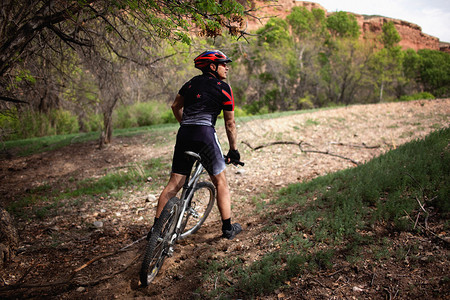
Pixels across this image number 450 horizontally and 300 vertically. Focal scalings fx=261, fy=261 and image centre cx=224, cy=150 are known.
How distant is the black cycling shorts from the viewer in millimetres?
3076

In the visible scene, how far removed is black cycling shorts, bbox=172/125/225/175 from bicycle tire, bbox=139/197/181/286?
0.43 metres

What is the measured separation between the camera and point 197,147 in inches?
122

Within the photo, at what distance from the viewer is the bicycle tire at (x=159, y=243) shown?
271 cm

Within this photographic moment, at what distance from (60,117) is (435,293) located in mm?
18565

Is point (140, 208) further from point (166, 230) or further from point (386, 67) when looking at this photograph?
point (386, 67)

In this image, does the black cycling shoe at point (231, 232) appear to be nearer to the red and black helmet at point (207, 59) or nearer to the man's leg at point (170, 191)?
the man's leg at point (170, 191)

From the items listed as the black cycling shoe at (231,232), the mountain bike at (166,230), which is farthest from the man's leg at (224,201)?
the mountain bike at (166,230)

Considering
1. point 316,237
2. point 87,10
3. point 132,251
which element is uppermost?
point 87,10

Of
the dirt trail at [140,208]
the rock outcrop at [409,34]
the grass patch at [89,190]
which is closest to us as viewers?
the dirt trail at [140,208]

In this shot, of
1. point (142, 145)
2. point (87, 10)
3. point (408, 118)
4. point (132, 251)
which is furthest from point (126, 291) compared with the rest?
point (408, 118)

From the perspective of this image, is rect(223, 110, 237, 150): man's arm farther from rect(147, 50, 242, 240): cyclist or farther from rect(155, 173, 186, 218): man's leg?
rect(155, 173, 186, 218): man's leg

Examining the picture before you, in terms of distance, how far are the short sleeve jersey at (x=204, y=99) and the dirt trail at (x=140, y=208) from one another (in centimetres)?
179

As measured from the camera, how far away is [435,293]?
2203 mm

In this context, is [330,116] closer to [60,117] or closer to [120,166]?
[120,166]
